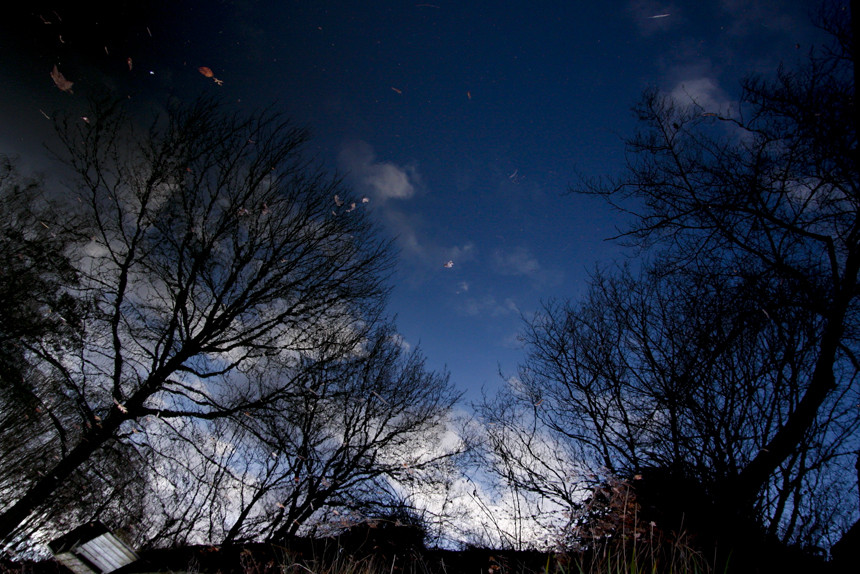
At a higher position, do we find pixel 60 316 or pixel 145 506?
pixel 60 316

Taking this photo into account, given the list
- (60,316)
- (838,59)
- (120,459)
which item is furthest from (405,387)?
(838,59)

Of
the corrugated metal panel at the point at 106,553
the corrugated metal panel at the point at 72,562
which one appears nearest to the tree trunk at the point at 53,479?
the corrugated metal panel at the point at 106,553

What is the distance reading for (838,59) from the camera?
196 inches

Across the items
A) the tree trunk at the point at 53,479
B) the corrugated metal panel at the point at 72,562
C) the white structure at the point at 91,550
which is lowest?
the corrugated metal panel at the point at 72,562

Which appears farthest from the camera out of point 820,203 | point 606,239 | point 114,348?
point 114,348

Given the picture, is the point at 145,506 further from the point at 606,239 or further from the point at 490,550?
the point at 606,239

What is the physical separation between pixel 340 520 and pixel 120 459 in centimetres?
663

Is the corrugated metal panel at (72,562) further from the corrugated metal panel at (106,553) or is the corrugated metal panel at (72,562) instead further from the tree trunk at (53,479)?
the tree trunk at (53,479)

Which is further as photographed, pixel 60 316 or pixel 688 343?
pixel 688 343

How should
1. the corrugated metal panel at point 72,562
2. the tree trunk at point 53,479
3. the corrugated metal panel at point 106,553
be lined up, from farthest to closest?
1. the tree trunk at point 53,479
2. the corrugated metal panel at point 106,553
3. the corrugated metal panel at point 72,562

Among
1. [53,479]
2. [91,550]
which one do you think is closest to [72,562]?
[91,550]

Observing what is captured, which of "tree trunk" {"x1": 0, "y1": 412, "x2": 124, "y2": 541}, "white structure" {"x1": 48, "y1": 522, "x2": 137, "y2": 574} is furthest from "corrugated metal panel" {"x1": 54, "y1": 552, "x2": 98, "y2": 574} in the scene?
"tree trunk" {"x1": 0, "y1": 412, "x2": 124, "y2": 541}

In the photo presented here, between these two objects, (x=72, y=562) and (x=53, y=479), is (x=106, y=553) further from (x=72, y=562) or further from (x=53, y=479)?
(x=53, y=479)

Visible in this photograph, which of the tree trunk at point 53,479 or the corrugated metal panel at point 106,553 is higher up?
the tree trunk at point 53,479
